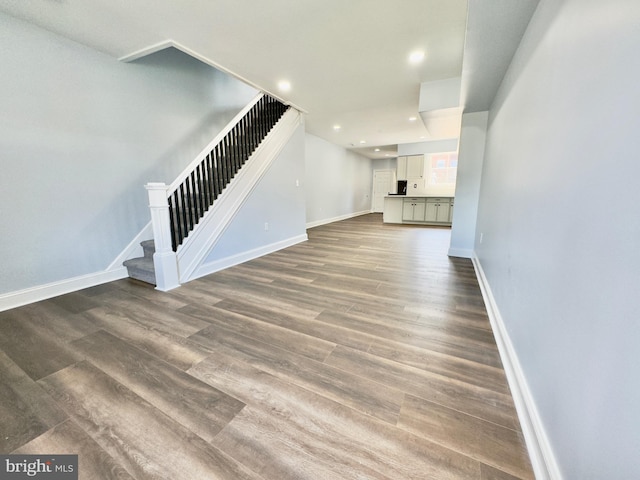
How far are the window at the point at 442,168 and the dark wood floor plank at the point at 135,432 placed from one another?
8.46 meters

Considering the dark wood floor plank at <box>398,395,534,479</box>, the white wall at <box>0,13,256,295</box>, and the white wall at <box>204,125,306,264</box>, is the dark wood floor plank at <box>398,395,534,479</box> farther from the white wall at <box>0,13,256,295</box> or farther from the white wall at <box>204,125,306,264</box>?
→ the white wall at <box>0,13,256,295</box>

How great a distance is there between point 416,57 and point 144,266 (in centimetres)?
392

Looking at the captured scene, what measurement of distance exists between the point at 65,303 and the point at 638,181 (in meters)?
3.74

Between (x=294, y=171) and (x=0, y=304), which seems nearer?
(x=0, y=304)

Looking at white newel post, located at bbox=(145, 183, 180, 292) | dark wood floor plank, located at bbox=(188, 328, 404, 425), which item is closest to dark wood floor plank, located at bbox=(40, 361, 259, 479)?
dark wood floor plank, located at bbox=(188, 328, 404, 425)

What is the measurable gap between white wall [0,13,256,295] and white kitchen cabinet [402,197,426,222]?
20.6ft

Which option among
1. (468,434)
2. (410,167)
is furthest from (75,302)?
(410,167)

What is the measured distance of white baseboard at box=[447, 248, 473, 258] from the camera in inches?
157

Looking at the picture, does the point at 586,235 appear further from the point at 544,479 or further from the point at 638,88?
the point at 544,479

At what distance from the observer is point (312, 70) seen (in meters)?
3.07

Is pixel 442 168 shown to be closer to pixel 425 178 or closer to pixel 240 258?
pixel 425 178

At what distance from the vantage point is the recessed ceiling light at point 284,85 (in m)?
3.41

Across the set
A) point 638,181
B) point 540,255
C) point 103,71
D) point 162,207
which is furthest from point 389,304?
point 103,71


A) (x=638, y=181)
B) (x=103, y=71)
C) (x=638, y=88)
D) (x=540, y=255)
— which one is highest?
(x=103, y=71)
